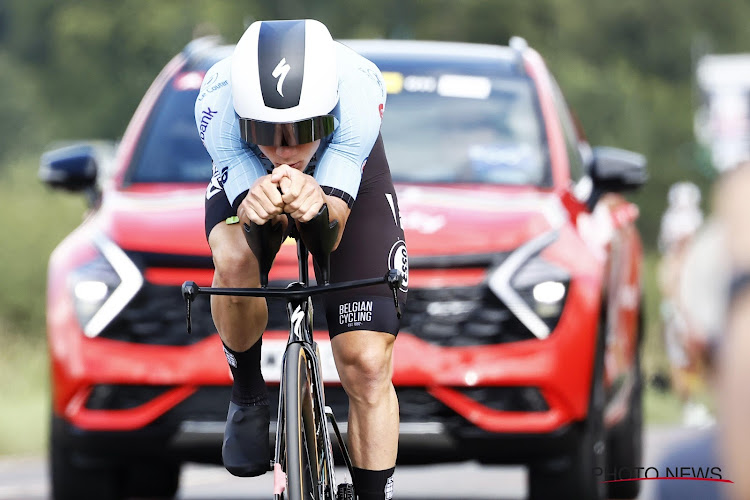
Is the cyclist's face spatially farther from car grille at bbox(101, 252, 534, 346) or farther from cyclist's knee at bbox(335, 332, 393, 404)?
car grille at bbox(101, 252, 534, 346)

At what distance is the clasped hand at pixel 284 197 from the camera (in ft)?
11.3

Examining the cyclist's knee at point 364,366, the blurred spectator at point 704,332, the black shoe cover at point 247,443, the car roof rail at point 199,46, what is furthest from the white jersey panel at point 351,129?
the car roof rail at point 199,46

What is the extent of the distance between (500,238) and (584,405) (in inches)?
25.5

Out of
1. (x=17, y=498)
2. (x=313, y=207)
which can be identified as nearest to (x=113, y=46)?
(x=17, y=498)

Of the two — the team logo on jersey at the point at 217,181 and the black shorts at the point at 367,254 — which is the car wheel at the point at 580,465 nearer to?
the black shorts at the point at 367,254

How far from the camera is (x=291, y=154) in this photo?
12.4 feet

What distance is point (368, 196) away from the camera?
4188 mm

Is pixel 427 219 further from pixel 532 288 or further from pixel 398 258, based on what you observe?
pixel 398 258

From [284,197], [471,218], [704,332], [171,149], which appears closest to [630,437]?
[471,218]

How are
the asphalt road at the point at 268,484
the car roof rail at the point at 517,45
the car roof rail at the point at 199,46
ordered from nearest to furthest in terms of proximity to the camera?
the car roof rail at the point at 199,46 → the car roof rail at the point at 517,45 → the asphalt road at the point at 268,484

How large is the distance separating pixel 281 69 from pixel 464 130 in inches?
120

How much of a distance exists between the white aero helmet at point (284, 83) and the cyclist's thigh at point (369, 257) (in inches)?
16.5

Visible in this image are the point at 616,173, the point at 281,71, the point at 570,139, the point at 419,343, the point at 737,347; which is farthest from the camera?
the point at 570,139

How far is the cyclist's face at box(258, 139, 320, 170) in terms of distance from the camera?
3770 millimetres
